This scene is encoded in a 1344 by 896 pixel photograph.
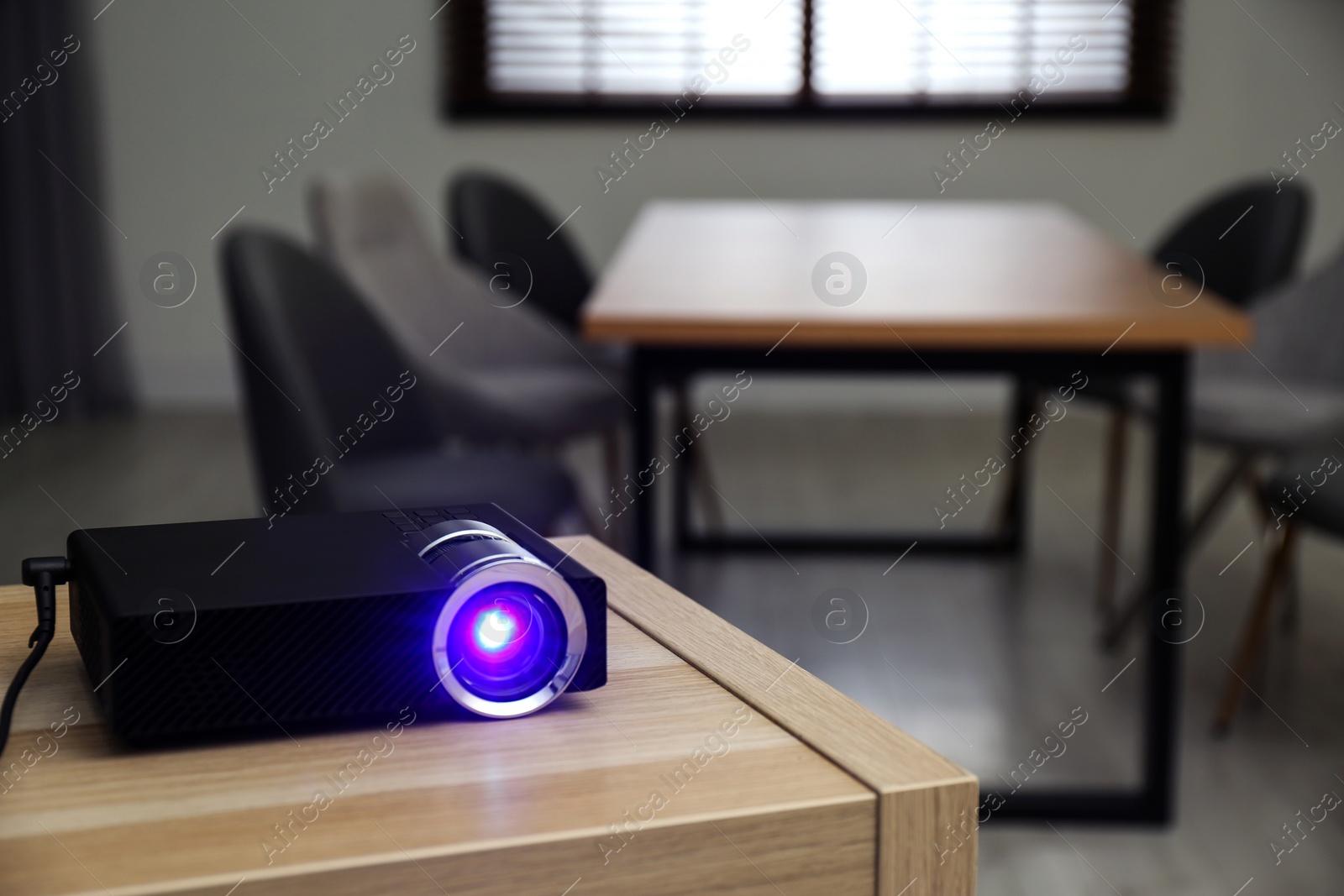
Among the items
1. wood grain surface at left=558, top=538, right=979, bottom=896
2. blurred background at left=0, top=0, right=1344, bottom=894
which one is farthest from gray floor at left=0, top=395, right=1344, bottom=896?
wood grain surface at left=558, top=538, right=979, bottom=896

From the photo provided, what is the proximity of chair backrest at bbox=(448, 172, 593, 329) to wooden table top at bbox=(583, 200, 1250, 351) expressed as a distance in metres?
0.37

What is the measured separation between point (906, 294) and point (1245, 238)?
1.43 meters

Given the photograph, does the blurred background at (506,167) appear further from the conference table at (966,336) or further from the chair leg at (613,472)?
the conference table at (966,336)

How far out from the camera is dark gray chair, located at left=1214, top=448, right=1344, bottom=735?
5.93 feet

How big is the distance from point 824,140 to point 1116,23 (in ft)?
3.21

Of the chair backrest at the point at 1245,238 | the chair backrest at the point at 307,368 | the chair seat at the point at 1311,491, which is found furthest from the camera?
the chair backrest at the point at 1245,238

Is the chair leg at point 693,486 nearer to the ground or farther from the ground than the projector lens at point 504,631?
nearer to the ground

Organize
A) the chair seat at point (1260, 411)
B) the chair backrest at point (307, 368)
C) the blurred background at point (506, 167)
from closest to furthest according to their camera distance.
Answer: the chair backrest at point (307, 368) → the chair seat at point (1260, 411) → the blurred background at point (506, 167)

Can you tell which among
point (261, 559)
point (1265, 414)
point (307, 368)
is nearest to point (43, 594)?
point (261, 559)

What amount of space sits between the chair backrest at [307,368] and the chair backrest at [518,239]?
1114 mm

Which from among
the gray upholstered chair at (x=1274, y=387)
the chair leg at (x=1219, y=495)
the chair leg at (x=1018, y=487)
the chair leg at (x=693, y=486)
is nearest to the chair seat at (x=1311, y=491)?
the gray upholstered chair at (x=1274, y=387)

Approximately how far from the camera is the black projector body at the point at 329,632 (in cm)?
47

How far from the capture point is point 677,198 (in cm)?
439

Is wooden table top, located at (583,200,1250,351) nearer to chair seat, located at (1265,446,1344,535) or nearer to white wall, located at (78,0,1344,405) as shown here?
chair seat, located at (1265,446,1344,535)
